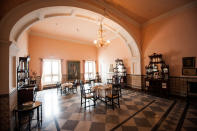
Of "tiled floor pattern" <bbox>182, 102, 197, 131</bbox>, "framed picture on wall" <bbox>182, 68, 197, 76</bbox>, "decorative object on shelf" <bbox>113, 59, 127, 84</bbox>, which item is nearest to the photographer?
"tiled floor pattern" <bbox>182, 102, 197, 131</bbox>

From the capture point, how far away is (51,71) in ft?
25.1

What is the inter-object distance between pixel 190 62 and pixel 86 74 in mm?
8080

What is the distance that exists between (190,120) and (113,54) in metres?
6.47

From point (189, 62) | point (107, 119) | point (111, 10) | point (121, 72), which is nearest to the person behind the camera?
point (107, 119)

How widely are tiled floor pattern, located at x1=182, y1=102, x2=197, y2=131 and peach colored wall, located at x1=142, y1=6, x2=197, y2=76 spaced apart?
196 cm

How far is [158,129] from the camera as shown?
2.22 m

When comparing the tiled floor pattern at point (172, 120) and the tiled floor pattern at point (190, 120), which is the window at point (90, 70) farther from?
the tiled floor pattern at point (190, 120)

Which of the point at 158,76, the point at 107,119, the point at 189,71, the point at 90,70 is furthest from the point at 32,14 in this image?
the point at 90,70

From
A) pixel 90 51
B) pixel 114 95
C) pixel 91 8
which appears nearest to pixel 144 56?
pixel 114 95

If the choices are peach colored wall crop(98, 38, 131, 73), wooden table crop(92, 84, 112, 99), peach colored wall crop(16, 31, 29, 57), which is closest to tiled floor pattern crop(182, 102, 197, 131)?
wooden table crop(92, 84, 112, 99)

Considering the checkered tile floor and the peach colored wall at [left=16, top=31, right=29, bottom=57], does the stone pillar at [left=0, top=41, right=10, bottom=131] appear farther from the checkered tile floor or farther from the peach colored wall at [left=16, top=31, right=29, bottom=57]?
the peach colored wall at [left=16, top=31, right=29, bottom=57]

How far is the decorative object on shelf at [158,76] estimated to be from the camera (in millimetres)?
4543

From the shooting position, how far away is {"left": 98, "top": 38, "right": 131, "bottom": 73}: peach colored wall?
6998 mm

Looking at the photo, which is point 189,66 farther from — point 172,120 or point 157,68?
point 172,120
